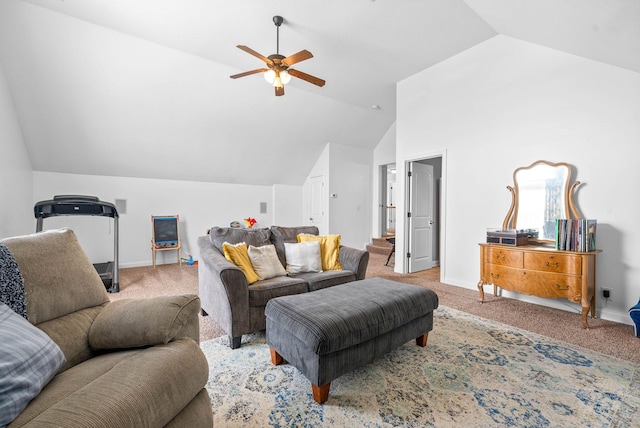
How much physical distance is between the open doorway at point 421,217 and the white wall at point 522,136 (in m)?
0.15

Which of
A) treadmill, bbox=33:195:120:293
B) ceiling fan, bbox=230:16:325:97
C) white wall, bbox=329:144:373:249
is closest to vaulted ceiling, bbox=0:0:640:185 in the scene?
ceiling fan, bbox=230:16:325:97

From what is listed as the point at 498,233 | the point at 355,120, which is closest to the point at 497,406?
the point at 498,233

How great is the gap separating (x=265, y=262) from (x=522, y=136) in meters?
3.28

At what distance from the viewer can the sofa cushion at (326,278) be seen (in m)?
2.72

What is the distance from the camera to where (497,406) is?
1590mm

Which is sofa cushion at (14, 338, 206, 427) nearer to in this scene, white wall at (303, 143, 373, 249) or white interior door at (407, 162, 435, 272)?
white interior door at (407, 162, 435, 272)

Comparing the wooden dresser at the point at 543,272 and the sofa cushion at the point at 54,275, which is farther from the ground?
the sofa cushion at the point at 54,275

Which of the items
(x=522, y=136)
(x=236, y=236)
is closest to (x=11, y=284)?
(x=236, y=236)

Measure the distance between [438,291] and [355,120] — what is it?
3.98 meters

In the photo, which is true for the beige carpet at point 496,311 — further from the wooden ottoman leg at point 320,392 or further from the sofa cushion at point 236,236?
the wooden ottoman leg at point 320,392

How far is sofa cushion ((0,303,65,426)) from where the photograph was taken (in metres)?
0.81

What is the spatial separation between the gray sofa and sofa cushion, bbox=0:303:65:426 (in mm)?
1166

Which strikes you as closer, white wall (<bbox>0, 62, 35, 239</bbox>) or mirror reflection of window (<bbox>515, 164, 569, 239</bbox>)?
mirror reflection of window (<bbox>515, 164, 569, 239</bbox>)

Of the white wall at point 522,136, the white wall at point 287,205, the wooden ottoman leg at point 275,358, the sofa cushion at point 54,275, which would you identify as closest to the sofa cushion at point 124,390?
the sofa cushion at point 54,275
